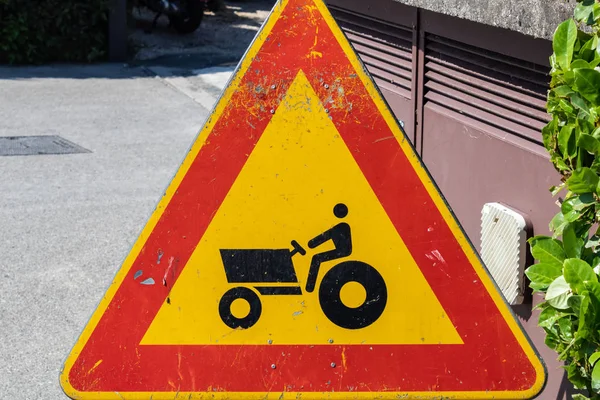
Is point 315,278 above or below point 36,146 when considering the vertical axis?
above

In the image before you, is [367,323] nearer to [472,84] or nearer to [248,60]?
[248,60]

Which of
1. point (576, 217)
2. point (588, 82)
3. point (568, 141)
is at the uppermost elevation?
point (588, 82)

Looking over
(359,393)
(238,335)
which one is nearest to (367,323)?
(359,393)

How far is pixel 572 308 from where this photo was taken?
199 centimetres

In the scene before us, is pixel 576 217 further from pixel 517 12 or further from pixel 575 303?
pixel 517 12

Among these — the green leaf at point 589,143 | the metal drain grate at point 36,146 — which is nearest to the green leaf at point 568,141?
the green leaf at point 589,143

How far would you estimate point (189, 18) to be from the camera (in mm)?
17766

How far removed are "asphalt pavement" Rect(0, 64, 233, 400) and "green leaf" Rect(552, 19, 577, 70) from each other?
43.4 inches

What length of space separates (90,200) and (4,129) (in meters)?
3.17

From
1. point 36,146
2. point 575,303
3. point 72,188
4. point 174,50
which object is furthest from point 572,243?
point 174,50

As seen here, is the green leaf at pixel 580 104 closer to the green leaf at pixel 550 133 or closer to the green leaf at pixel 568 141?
the green leaf at pixel 568 141

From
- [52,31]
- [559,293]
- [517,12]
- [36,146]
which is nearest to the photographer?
[559,293]

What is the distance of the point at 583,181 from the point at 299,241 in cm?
62

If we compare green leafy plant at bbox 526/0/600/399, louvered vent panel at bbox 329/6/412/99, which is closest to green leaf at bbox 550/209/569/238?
green leafy plant at bbox 526/0/600/399
